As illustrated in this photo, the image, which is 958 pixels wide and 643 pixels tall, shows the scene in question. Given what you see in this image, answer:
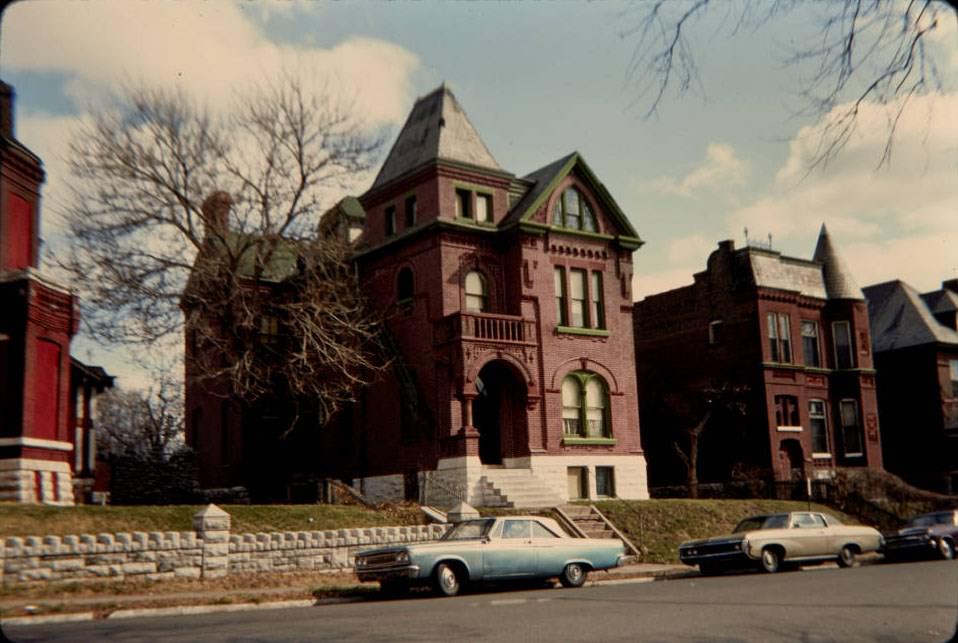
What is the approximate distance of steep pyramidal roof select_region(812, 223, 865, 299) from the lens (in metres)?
46.1

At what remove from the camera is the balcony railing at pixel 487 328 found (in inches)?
1212

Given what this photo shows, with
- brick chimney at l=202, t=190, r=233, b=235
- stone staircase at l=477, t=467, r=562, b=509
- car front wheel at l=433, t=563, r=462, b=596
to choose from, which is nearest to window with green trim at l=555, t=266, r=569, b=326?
stone staircase at l=477, t=467, r=562, b=509

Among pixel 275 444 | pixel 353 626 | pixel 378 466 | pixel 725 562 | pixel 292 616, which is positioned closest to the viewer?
pixel 353 626

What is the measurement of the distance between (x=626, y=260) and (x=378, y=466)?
1163 centimetres

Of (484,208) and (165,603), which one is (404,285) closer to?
(484,208)

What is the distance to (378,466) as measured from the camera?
34.3 m

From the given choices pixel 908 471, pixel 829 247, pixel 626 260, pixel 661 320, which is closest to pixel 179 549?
pixel 626 260

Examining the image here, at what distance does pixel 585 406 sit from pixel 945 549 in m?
12.6

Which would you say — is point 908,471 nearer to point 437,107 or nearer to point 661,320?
point 661,320

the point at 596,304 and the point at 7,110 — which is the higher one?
the point at 7,110

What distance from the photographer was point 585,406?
33656 millimetres

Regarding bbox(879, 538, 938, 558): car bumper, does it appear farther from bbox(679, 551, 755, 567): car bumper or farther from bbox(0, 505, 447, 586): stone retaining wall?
bbox(0, 505, 447, 586): stone retaining wall

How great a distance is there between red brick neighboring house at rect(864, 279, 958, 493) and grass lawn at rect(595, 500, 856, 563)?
19271 mm

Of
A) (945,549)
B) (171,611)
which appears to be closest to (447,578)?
(171,611)
